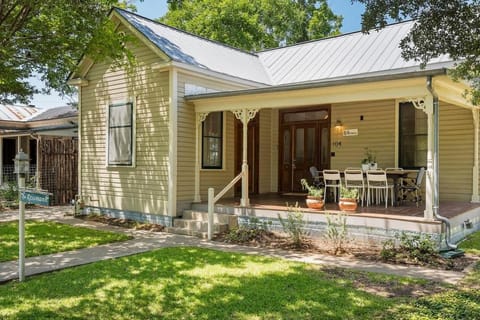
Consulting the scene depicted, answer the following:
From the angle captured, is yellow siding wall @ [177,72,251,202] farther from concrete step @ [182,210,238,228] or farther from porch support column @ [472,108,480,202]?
porch support column @ [472,108,480,202]

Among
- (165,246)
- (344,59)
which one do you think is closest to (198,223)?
(165,246)

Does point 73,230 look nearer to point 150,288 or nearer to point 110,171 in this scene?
point 110,171

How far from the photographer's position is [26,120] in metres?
20.2

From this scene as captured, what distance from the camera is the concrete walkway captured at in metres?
5.76

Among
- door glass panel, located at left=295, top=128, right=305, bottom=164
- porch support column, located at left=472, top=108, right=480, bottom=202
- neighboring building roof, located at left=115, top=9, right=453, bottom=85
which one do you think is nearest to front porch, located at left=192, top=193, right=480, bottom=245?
porch support column, located at left=472, top=108, right=480, bottom=202

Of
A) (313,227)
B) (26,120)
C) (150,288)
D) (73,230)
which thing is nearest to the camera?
(150,288)

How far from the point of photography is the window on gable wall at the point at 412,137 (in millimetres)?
10094

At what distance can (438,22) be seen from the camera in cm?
516

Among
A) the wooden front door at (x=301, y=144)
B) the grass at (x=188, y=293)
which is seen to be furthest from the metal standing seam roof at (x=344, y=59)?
the grass at (x=188, y=293)

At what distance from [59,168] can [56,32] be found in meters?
6.43

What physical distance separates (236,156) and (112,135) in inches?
139

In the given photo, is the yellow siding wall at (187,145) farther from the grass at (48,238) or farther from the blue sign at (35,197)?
the blue sign at (35,197)

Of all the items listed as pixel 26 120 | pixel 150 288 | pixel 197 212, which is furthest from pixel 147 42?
pixel 26 120

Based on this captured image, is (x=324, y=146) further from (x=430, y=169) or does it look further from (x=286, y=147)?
(x=430, y=169)
